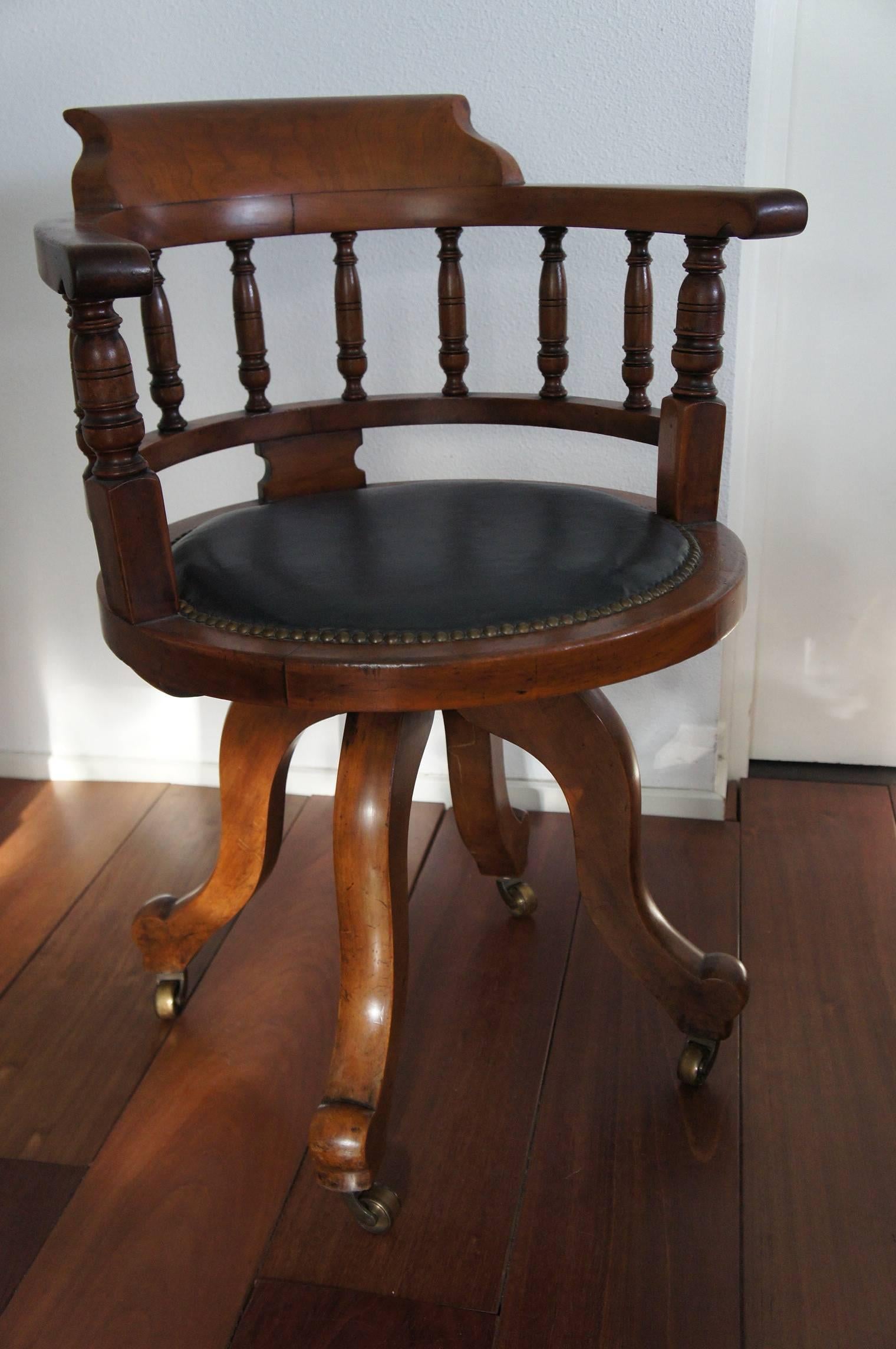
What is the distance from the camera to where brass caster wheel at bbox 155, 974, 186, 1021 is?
125 cm

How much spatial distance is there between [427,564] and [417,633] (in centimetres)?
12

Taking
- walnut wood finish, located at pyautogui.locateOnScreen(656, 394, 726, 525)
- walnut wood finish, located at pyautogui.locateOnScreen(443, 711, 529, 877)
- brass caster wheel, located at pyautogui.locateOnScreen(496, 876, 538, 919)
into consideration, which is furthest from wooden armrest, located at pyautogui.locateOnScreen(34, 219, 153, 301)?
brass caster wheel, located at pyautogui.locateOnScreen(496, 876, 538, 919)

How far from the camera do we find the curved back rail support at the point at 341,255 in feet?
2.97

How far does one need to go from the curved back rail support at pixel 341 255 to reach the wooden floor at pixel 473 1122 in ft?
1.67

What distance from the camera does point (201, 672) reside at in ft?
2.86

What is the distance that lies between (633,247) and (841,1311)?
0.87m

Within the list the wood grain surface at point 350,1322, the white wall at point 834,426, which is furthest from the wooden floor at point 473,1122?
the white wall at point 834,426

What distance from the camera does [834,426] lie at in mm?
1521

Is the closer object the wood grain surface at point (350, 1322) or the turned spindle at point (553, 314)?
the wood grain surface at point (350, 1322)

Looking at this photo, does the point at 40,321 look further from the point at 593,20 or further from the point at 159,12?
the point at 593,20

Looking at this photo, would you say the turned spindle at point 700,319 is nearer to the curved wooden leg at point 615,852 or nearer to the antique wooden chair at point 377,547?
the antique wooden chair at point 377,547

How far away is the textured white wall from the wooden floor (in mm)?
292

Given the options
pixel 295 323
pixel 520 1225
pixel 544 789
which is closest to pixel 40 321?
pixel 295 323

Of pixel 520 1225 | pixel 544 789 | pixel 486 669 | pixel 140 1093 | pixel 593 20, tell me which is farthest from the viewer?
pixel 544 789
